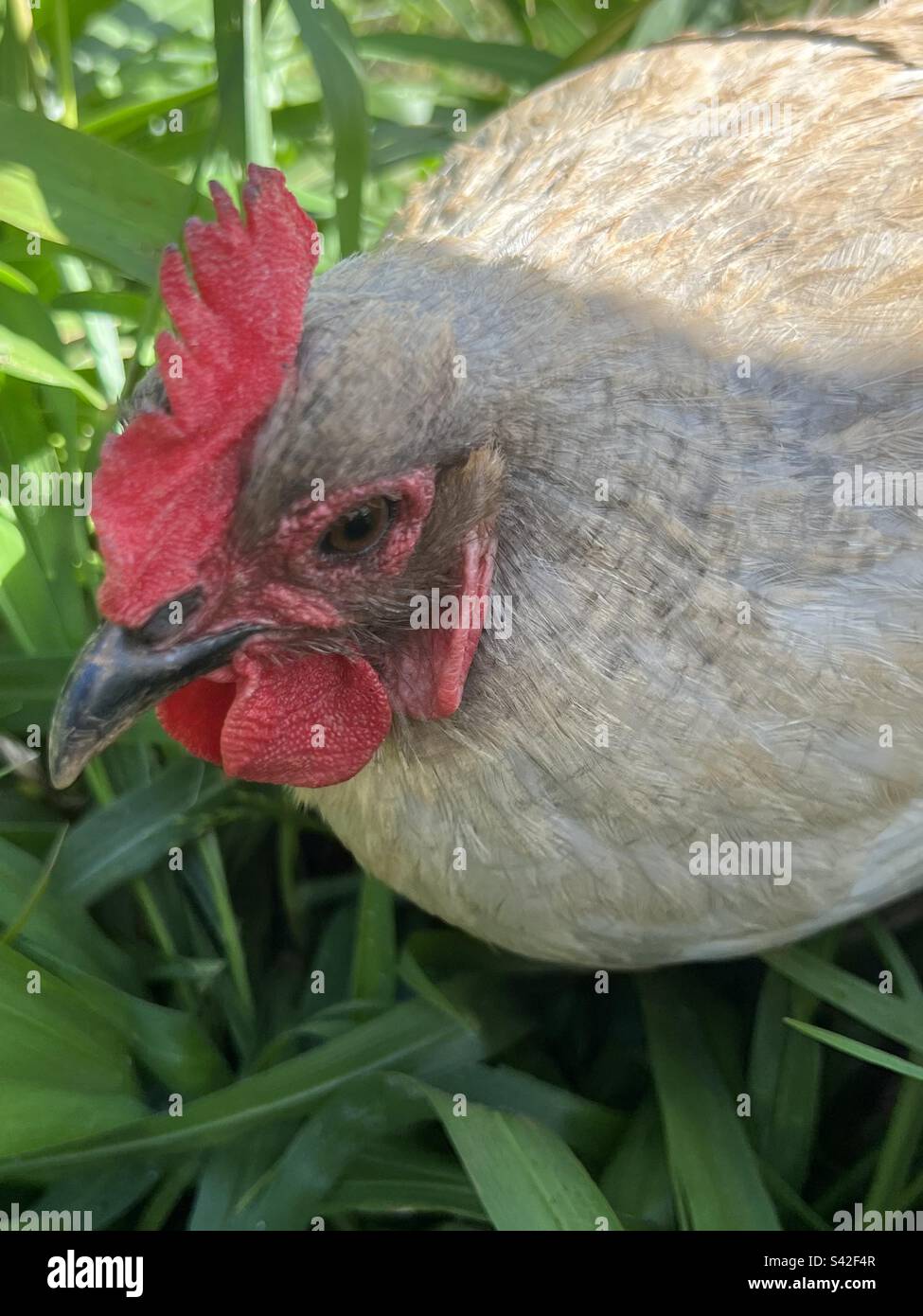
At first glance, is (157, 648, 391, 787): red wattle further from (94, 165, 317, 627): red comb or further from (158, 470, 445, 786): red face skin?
(94, 165, 317, 627): red comb

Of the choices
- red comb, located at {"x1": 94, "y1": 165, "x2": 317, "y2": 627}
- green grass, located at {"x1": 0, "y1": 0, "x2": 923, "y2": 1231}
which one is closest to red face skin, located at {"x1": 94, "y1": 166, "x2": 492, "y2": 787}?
red comb, located at {"x1": 94, "y1": 165, "x2": 317, "y2": 627}

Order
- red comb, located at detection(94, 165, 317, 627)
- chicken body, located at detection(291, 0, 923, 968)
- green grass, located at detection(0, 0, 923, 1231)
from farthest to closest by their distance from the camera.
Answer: green grass, located at detection(0, 0, 923, 1231), chicken body, located at detection(291, 0, 923, 968), red comb, located at detection(94, 165, 317, 627)

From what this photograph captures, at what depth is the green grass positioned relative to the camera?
1847 mm

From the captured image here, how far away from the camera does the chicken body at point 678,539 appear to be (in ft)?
4.96

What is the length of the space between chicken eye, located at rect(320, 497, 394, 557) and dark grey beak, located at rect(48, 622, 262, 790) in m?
0.15

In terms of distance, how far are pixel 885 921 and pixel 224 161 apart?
6.29ft

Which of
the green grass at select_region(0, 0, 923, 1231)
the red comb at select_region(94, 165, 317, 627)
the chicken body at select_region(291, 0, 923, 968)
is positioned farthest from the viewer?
the green grass at select_region(0, 0, 923, 1231)

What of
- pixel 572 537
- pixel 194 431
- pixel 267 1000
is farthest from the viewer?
pixel 267 1000

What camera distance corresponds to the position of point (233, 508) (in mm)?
1428

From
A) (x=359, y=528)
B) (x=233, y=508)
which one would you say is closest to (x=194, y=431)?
(x=233, y=508)

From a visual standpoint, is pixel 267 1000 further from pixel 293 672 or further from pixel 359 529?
pixel 359 529

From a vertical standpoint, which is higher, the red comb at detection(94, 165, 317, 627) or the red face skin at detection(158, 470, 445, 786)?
the red comb at detection(94, 165, 317, 627)

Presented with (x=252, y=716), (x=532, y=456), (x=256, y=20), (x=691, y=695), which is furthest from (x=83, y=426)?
(x=691, y=695)

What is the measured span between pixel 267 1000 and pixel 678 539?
1148 mm
